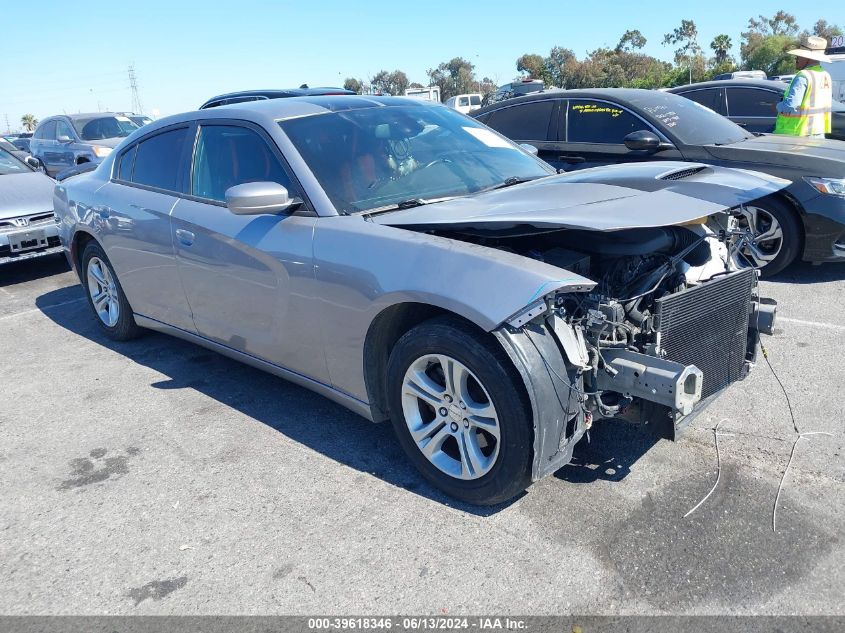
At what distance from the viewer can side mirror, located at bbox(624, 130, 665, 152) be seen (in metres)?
6.07

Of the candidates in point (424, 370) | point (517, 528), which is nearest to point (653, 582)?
point (517, 528)

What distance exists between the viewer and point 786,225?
5.84 m

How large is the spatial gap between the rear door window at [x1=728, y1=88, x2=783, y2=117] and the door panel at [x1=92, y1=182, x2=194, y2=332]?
7504 millimetres

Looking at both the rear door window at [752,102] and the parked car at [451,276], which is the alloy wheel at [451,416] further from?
the rear door window at [752,102]

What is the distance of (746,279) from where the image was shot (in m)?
3.23

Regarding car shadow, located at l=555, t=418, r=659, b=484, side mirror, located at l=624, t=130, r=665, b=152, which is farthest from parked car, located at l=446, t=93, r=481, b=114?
car shadow, located at l=555, t=418, r=659, b=484

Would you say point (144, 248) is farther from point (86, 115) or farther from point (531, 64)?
point (531, 64)

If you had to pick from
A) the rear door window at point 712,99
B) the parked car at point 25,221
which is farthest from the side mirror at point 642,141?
the parked car at point 25,221

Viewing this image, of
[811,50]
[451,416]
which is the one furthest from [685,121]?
[451,416]

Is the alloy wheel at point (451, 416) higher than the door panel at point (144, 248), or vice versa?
the door panel at point (144, 248)

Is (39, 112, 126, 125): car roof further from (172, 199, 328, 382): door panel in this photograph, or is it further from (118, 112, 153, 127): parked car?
(172, 199, 328, 382): door panel

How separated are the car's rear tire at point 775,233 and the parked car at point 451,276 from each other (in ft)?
8.45

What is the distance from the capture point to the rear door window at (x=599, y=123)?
659 cm

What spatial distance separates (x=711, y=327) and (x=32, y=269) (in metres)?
7.99
